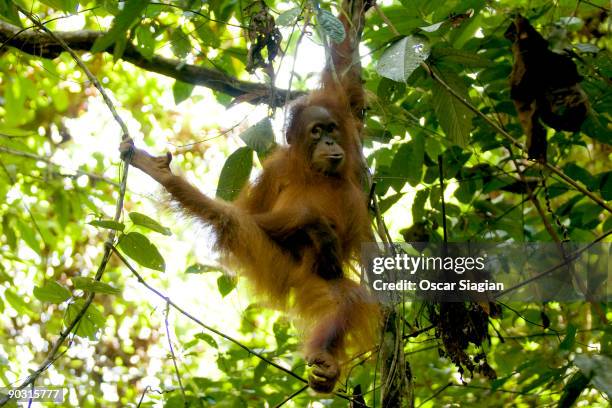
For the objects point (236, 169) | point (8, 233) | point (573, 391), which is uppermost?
point (8, 233)

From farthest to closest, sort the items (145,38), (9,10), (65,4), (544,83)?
(145,38)
(9,10)
(65,4)
(544,83)

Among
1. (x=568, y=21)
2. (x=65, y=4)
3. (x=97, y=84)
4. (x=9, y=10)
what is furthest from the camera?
(x=9, y=10)

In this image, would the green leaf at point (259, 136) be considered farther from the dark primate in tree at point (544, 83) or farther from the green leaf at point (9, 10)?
the green leaf at point (9, 10)

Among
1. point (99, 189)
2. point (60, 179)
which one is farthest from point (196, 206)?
Result: point (99, 189)

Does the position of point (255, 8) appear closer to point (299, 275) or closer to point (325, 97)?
point (325, 97)

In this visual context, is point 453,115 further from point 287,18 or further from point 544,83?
point 287,18

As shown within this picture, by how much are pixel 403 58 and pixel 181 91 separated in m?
2.43

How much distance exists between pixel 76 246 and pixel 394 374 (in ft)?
20.7

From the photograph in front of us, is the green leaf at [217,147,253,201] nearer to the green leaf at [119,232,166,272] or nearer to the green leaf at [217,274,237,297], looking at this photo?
the green leaf at [217,274,237,297]

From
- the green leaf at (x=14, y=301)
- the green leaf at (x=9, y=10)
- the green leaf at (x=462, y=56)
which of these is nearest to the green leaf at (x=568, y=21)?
the green leaf at (x=462, y=56)

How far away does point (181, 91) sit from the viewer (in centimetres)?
437

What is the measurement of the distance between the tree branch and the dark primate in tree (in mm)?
1764

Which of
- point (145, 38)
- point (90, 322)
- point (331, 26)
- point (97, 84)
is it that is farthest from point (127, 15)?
point (145, 38)

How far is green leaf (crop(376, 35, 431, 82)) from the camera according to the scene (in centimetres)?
218
